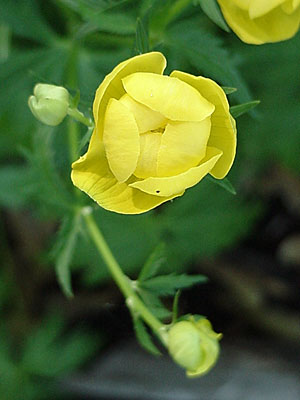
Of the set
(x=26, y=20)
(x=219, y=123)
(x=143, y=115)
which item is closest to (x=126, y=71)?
(x=143, y=115)

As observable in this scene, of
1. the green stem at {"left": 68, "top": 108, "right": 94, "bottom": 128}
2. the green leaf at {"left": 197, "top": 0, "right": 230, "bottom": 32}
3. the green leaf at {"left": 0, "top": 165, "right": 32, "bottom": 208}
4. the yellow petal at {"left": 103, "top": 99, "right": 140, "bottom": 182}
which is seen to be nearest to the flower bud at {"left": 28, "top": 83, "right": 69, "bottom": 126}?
the green stem at {"left": 68, "top": 108, "right": 94, "bottom": 128}

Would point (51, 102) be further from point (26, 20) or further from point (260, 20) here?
point (26, 20)

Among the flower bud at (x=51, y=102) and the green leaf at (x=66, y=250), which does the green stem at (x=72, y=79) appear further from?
the flower bud at (x=51, y=102)

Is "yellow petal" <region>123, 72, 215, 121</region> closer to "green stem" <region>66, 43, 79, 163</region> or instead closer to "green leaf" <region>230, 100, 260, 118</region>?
"green leaf" <region>230, 100, 260, 118</region>

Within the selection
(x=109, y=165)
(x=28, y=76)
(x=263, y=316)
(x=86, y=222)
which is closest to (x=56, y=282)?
(x=263, y=316)

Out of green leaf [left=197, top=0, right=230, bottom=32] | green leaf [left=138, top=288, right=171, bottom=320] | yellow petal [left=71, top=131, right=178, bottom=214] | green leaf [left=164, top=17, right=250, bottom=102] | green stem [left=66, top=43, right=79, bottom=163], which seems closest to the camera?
yellow petal [left=71, top=131, right=178, bottom=214]

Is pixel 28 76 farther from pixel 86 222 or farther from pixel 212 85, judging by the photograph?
pixel 212 85
